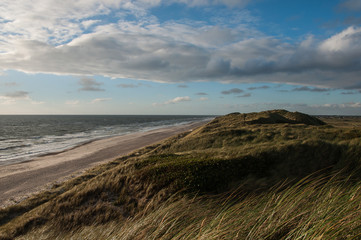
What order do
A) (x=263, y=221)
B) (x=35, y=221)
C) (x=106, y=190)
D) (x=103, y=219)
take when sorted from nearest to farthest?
(x=263, y=221), (x=103, y=219), (x=35, y=221), (x=106, y=190)

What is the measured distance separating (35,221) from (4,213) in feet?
12.0

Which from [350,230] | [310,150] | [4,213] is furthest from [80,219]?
[310,150]

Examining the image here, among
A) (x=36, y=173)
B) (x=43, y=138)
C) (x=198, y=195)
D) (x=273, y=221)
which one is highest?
(x=273, y=221)

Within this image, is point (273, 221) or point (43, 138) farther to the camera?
point (43, 138)

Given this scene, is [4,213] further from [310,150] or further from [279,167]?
[310,150]

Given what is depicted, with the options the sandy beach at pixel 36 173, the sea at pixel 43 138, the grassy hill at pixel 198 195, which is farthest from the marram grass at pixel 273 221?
the sea at pixel 43 138

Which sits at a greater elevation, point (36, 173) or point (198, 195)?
point (198, 195)

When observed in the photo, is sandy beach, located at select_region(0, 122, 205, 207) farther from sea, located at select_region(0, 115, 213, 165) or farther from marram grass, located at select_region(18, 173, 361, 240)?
marram grass, located at select_region(18, 173, 361, 240)

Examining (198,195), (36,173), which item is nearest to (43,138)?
(36,173)

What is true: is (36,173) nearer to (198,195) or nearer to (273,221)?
(198,195)

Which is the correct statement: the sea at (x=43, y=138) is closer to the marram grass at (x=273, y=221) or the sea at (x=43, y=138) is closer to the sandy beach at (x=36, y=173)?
the sandy beach at (x=36, y=173)

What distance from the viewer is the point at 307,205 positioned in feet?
13.8

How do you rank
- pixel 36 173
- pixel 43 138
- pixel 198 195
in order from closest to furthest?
pixel 198 195, pixel 36 173, pixel 43 138

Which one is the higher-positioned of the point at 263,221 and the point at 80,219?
the point at 263,221
